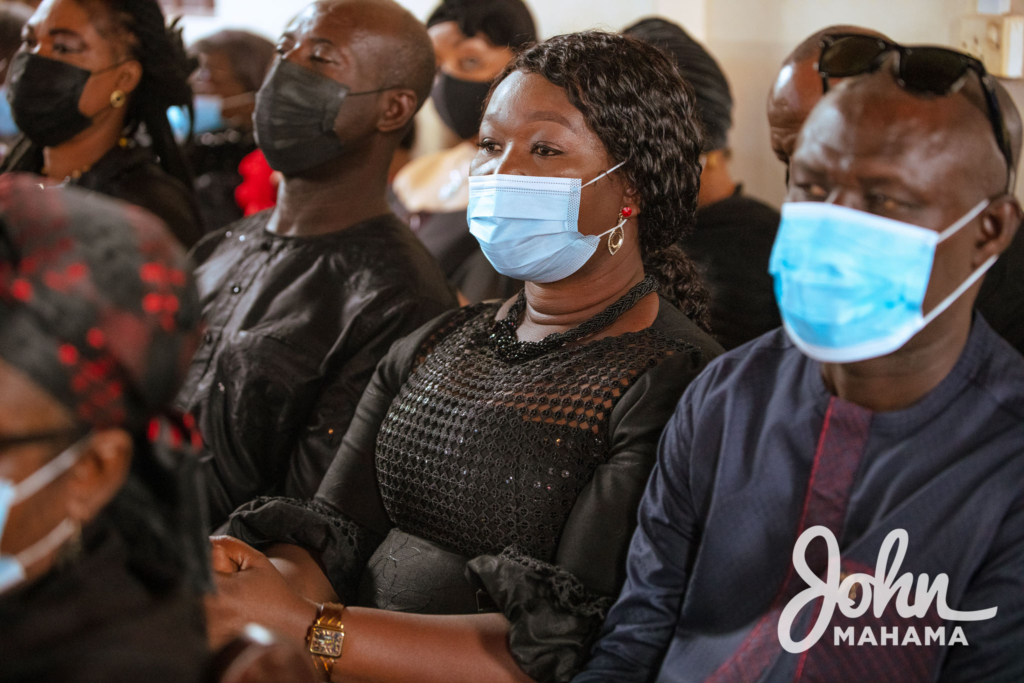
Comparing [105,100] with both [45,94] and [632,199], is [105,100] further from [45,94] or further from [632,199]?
[632,199]

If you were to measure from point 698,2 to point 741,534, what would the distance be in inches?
118

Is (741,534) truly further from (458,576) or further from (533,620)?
(458,576)

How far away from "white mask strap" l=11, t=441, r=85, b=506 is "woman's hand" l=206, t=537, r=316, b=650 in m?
0.77

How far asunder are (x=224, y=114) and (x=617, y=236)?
12.9ft

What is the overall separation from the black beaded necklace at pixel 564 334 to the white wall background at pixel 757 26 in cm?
145

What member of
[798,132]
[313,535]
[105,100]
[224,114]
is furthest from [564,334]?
[224,114]

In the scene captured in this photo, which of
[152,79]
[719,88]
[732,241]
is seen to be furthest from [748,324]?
[152,79]

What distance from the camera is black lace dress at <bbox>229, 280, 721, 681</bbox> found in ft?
5.48

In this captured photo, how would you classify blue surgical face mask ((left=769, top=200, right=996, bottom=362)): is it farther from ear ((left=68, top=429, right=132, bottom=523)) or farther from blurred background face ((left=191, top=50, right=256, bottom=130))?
blurred background face ((left=191, top=50, right=256, bottom=130))

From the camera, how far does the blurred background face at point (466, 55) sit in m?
4.13

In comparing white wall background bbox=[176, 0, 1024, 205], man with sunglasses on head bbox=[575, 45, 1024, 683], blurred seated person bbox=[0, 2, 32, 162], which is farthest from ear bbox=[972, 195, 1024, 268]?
blurred seated person bbox=[0, 2, 32, 162]

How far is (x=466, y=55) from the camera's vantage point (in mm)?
4168

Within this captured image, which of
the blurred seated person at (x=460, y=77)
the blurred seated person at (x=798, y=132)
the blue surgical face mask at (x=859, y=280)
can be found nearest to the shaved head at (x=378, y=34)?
the blurred seated person at (x=798, y=132)

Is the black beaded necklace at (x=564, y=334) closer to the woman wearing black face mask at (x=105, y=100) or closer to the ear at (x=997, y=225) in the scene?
the ear at (x=997, y=225)
